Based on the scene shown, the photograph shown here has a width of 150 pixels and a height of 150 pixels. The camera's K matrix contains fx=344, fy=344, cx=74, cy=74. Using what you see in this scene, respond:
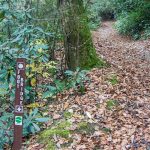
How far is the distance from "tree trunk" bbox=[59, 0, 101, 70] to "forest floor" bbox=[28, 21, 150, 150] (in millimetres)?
394

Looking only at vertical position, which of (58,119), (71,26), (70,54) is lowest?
(58,119)

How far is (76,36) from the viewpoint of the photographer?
6.88m

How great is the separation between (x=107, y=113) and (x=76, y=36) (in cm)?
189

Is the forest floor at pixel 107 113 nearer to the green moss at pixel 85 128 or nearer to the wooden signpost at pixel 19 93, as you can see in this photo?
the green moss at pixel 85 128

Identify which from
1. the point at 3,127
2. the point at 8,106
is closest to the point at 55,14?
the point at 8,106

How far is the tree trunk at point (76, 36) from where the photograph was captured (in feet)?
22.1

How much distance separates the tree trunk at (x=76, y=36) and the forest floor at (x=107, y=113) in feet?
1.29

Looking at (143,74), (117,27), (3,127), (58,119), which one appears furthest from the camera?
(117,27)

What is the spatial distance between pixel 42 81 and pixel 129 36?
413 inches

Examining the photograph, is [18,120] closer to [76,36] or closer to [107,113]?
[107,113]

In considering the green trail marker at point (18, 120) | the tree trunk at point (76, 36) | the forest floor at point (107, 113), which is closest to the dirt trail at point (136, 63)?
the forest floor at point (107, 113)

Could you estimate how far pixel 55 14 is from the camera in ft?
22.4

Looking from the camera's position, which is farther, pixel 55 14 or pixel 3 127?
Result: pixel 55 14

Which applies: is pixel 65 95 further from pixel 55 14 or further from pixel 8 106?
pixel 55 14
